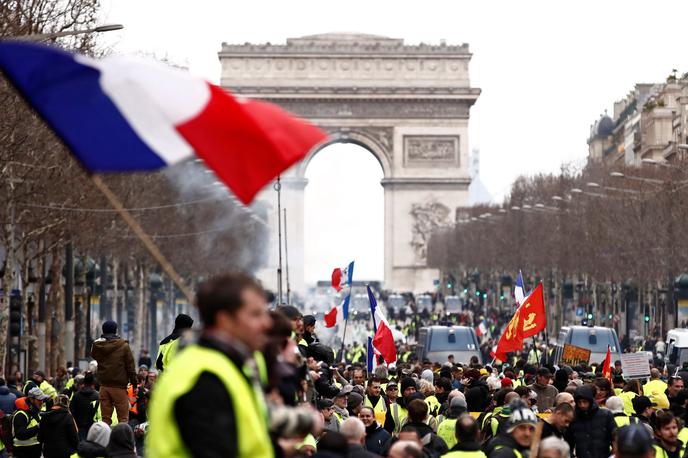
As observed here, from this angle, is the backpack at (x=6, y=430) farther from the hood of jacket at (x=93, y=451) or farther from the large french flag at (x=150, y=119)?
the large french flag at (x=150, y=119)

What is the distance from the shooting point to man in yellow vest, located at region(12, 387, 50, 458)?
1914 centimetres

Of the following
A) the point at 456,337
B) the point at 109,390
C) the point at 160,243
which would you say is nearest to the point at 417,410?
the point at 109,390

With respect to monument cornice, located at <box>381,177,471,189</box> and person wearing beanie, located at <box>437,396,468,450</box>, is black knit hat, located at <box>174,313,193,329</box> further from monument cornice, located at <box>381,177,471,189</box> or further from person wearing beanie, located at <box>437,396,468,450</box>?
monument cornice, located at <box>381,177,471,189</box>

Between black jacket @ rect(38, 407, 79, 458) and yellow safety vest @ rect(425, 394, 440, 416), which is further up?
yellow safety vest @ rect(425, 394, 440, 416)

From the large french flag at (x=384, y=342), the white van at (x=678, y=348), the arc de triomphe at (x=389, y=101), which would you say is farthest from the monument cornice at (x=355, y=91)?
the large french flag at (x=384, y=342)

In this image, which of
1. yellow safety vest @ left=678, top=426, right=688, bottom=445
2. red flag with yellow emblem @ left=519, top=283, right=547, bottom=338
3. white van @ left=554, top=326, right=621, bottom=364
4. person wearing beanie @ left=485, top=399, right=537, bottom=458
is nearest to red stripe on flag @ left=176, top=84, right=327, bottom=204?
person wearing beanie @ left=485, top=399, right=537, bottom=458

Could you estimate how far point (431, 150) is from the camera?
121062mm

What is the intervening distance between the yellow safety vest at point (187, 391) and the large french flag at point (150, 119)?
3.21 ft

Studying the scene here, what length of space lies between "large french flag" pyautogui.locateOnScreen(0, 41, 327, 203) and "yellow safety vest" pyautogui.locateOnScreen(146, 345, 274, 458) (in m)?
0.98

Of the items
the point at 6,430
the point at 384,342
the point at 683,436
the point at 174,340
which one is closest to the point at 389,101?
the point at 384,342

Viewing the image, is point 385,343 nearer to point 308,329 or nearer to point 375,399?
point 375,399

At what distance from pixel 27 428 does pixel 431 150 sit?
10250 cm

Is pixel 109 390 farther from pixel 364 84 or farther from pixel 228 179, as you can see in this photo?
pixel 364 84

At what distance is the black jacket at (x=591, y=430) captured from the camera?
48.7ft
